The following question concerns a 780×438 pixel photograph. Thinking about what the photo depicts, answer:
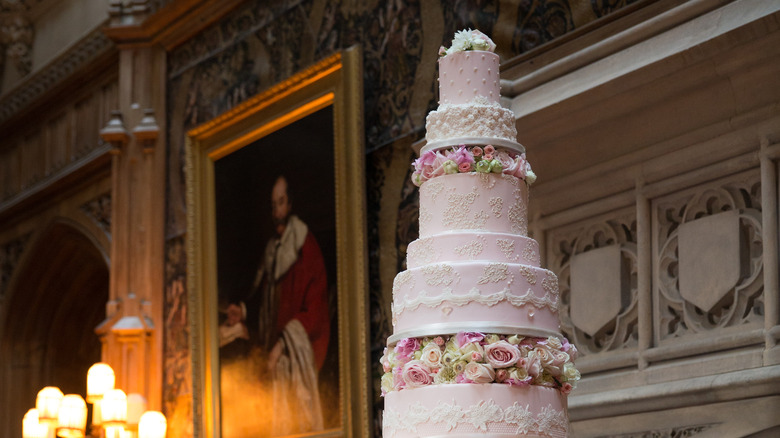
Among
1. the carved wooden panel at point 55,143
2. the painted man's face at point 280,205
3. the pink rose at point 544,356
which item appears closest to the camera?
the pink rose at point 544,356

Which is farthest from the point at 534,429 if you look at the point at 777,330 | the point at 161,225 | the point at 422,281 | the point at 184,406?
the point at 161,225

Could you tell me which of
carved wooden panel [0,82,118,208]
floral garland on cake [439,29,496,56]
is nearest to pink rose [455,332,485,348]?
floral garland on cake [439,29,496,56]

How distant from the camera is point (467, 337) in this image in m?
3.76

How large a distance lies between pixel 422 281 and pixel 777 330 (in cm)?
188

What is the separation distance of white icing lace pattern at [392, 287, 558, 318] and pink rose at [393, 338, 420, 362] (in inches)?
4.7

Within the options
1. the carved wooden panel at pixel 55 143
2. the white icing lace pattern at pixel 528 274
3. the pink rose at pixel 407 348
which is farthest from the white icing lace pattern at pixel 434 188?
the carved wooden panel at pixel 55 143

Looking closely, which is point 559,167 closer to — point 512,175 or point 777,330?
point 777,330

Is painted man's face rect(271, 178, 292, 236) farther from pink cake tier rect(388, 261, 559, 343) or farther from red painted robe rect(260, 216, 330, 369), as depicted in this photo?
pink cake tier rect(388, 261, 559, 343)

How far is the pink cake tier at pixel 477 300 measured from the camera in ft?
12.6

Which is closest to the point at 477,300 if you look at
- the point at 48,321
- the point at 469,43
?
the point at 469,43

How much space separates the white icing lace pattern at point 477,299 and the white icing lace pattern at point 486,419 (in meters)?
0.31

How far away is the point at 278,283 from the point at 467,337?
517 centimetres

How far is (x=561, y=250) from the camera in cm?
648

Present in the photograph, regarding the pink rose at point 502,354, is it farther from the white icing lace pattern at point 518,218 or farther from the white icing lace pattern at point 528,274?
the white icing lace pattern at point 518,218
